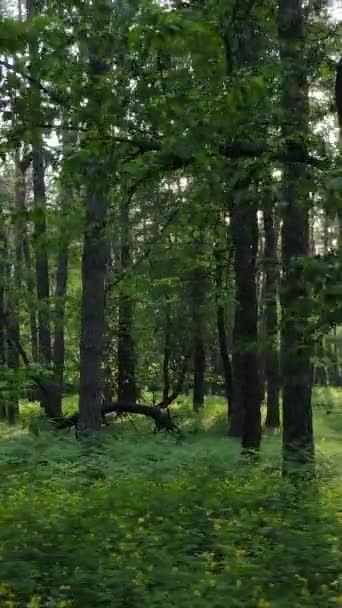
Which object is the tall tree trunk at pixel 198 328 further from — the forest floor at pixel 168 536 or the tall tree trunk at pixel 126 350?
the forest floor at pixel 168 536

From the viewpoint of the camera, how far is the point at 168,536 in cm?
599

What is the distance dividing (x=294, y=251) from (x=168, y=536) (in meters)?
5.29

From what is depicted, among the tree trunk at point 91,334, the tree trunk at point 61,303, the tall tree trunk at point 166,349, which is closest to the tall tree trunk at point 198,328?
the tall tree trunk at point 166,349

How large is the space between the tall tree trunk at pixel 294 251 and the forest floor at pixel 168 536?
75 cm

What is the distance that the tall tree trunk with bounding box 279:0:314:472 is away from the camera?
15.3 feet

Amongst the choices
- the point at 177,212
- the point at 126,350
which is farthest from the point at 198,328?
the point at 177,212

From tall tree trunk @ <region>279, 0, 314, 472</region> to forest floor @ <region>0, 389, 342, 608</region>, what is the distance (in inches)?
29.6

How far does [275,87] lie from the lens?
6145 mm

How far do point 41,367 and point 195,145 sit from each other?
9.43ft

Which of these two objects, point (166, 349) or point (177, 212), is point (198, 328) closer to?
point (166, 349)

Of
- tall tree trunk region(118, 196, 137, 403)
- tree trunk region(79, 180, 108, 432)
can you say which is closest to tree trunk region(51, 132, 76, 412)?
tree trunk region(79, 180, 108, 432)

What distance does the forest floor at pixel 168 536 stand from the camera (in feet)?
16.0

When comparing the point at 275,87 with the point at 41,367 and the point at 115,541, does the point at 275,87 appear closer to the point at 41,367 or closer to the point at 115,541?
the point at 41,367

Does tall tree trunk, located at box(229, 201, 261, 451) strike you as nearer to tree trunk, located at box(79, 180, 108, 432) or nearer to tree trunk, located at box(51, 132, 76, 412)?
tree trunk, located at box(79, 180, 108, 432)
